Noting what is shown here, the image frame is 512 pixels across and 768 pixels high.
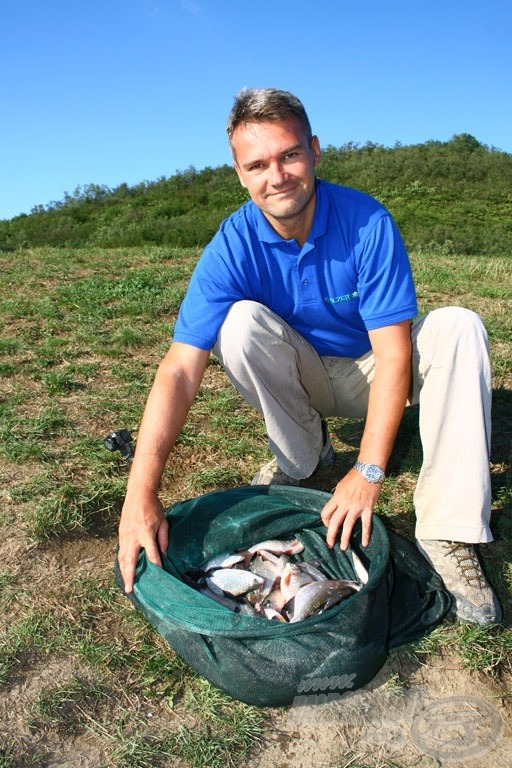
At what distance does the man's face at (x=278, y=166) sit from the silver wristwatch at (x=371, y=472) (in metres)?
1.11

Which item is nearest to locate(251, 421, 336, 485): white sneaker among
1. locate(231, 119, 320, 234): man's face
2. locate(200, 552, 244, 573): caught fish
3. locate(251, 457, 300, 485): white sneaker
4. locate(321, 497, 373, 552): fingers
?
locate(251, 457, 300, 485): white sneaker

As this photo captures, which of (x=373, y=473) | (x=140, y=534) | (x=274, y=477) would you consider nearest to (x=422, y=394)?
(x=373, y=473)

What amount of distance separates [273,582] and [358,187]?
25.0m

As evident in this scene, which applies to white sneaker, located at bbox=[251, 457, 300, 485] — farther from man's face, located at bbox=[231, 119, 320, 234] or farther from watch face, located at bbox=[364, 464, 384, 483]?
man's face, located at bbox=[231, 119, 320, 234]

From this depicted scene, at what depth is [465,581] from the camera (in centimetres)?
258

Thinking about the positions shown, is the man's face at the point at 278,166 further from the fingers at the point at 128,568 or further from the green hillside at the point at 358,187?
the green hillside at the point at 358,187

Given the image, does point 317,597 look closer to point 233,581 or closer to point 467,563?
point 233,581

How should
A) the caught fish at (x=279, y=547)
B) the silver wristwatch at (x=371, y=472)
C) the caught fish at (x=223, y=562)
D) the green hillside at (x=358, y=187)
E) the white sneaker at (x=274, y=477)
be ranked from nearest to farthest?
the silver wristwatch at (x=371, y=472) → the caught fish at (x=223, y=562) → the caught fish at (x=279, y=547) → the white sneaker at (x=274, y=477) → the green hillside at (x=358, y=187)

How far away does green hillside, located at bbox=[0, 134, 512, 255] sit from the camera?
66.5 ft

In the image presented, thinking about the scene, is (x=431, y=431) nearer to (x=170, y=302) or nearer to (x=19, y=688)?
(x=19, y=688)

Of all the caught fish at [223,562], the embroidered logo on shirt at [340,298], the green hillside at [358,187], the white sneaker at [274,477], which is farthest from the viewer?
the green hillside at [358,187]

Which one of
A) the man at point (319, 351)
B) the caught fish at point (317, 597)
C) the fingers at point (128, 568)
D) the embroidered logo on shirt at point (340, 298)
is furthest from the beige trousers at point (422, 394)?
the fingers at point (128, 568)

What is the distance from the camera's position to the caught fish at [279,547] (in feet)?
9.28

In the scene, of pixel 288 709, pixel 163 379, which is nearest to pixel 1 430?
pixel 163 379
